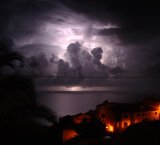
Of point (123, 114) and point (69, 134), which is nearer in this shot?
point (69, 134)

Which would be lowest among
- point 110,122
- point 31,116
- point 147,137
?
point 147,137

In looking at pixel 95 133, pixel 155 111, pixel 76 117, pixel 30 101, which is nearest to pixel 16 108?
pixel 30 101

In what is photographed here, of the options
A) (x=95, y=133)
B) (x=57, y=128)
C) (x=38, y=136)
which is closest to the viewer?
(x=38, y=136)

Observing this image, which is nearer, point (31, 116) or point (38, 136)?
point (31, 116)

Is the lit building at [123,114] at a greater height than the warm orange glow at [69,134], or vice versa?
the lit building at [123,114]

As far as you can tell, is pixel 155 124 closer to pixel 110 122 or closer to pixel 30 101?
pixel 30 101

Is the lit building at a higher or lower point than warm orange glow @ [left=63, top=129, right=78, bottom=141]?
higher

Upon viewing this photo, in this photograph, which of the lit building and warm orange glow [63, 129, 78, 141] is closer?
warm orange glow [63, 129, 78, 141]

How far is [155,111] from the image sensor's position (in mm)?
52562

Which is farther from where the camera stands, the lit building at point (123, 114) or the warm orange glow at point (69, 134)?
the lit building at point (123, 114)

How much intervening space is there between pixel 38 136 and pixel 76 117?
40.6 metres

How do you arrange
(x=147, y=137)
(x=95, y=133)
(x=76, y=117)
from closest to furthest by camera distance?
(x=147, y=137) → (x=95, y=133) → (x=76, y=117)

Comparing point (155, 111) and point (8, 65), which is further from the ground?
point (155, 111)

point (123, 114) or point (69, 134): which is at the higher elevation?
point (123, 114)
